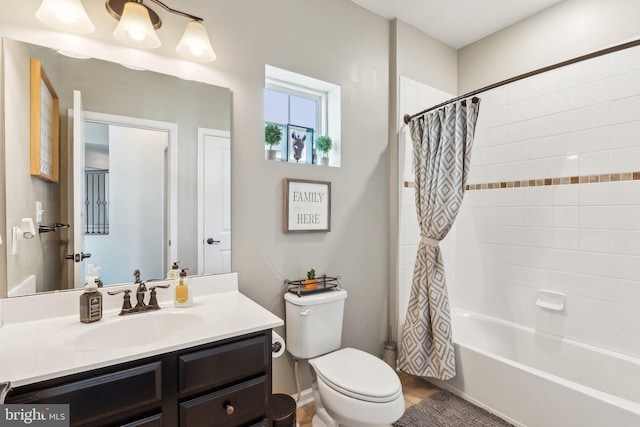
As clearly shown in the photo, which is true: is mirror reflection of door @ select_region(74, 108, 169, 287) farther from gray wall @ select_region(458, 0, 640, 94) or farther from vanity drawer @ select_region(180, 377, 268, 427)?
gray wall @ select_region(458, 0, 640, 94)

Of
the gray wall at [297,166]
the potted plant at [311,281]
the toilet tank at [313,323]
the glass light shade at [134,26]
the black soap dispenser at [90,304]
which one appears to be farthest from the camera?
the potted plant at [311,281]

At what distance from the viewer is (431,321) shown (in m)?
2.14

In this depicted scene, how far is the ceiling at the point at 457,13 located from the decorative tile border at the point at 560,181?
4.04ft

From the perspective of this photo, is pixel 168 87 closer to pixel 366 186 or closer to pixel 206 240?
pixel 206 240

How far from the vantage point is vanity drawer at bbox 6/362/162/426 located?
2.89ft

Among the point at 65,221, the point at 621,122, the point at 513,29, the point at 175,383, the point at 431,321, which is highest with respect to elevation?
the point at 513,29

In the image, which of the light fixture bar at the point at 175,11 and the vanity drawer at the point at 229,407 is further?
the light fixture bar at the point at 175,11

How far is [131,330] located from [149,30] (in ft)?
4.20

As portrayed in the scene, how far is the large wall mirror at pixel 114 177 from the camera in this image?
4.13 ft

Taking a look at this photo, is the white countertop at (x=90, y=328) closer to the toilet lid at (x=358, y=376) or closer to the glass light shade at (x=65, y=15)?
the toilet lid at (x=358, y=376)

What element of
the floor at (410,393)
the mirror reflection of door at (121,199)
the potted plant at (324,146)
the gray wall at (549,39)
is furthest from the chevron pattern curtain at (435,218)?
the mirror reflection of door at (121,199)

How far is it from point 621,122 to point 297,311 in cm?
225

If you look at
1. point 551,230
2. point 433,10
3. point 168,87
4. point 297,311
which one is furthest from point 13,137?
point 551,230

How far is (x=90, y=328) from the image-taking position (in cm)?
121
